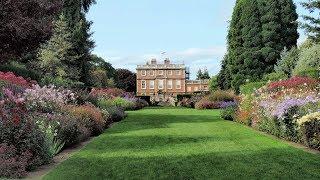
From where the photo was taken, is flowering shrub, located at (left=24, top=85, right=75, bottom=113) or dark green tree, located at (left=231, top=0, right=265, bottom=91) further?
dark green tree, located at (left=231, top=0, right=265, bottom=91)

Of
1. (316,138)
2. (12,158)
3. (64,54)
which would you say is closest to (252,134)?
(316,138)

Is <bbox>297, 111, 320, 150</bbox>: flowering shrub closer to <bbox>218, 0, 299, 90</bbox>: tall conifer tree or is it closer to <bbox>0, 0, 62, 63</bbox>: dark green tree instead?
<bbox>0, 0, 62, 63</bbox>: dark green tree

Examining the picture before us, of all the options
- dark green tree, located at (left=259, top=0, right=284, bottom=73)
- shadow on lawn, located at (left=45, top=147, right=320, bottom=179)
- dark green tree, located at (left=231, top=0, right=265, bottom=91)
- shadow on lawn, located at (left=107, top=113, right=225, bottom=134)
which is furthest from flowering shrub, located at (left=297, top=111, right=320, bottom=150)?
dark green tree, located at (left=231, top=0, right=265, bottom=91)

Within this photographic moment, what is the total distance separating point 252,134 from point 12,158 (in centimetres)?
1012

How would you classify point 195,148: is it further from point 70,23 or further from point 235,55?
point 235,55

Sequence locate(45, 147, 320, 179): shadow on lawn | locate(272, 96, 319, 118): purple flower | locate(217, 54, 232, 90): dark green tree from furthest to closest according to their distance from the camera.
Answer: locate(217, 54, 232, 90): dark green tree
locate(272, 96, 319, 118): purple flower
locate(45, 147, 320, 179): shadow on lawn

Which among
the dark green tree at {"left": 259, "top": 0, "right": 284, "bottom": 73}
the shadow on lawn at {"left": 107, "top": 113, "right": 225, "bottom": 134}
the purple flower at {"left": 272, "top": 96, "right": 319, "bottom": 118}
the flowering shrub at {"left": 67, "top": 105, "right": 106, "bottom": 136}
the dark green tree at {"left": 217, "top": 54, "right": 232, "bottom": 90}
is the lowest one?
the shadow on lawn at {"left": 107, "top": 113, "right": 225, "bottom": 134}

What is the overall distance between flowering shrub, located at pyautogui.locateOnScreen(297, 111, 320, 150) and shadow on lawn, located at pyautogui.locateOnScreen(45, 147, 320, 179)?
90cm

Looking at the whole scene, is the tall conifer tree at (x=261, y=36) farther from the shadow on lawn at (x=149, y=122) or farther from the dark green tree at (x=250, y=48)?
the shadow on lawn at (x=149, y=122)

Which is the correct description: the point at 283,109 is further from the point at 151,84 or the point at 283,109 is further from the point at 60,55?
the point at 151,84

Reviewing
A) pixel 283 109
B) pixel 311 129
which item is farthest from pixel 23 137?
pixel 283 109

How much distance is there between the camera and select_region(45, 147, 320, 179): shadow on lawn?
981cm

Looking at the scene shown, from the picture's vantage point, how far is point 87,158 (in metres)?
12.2

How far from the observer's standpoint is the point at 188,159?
11797 mm
